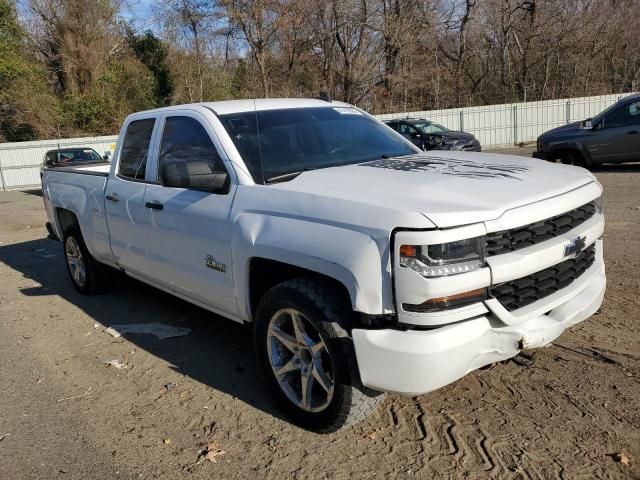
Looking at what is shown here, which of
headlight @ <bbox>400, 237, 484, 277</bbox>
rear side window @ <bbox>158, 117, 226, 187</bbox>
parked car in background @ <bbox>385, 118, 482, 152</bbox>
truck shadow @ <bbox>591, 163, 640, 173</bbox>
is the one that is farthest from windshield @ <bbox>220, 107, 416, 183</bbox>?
parked car in background @ <bbox>385, 118, 482, 152</bbox>

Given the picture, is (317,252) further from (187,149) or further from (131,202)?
(131,202)

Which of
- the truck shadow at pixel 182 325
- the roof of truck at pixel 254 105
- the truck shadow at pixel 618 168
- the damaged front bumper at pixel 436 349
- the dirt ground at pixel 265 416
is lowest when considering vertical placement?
the truck shadow at pixel 618 168

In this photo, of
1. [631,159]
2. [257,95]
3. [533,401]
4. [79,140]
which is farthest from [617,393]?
[257,95]

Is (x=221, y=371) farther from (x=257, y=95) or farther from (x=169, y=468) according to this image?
(x=257, y=95)

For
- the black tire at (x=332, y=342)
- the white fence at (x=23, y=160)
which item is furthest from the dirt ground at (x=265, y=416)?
the white fence at (x=23, y=160)

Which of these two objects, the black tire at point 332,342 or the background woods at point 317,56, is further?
the background woods at point 317,56

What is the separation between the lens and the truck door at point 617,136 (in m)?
12.3

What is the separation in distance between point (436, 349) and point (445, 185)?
91 cm

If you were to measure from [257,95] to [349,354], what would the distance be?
3206 centimetres

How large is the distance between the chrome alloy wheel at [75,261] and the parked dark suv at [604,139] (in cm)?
1054

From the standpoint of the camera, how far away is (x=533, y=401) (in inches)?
140

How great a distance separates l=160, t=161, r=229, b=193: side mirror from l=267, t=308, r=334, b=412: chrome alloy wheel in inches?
36.8

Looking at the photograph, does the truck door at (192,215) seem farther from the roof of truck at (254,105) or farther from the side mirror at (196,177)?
the roof of truck at (254,105)

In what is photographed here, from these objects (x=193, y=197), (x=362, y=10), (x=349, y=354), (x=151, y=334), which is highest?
(x=362, y=10)
